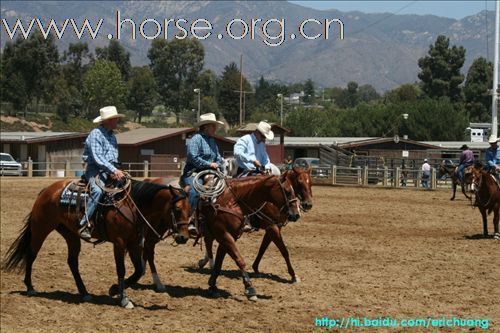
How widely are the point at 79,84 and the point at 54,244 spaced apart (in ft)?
308

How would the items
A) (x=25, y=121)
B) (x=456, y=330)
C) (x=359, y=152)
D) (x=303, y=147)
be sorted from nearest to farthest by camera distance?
(x=456, y=330)
(x=359, y=152)
(x=303, y=147)
(x=25, y=121)

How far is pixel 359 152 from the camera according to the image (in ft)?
180

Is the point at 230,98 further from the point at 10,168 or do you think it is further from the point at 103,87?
the point at 10,168

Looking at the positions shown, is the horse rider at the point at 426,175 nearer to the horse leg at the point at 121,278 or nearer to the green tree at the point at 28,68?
the horse leg at the point at 121,278

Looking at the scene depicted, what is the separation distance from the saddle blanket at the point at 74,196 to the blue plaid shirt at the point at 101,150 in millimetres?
369

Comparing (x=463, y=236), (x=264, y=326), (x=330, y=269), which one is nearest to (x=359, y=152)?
(x=463, y=236)

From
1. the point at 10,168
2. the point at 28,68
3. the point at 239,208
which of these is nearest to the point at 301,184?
the point at 239,208

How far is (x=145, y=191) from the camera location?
33.8 feet

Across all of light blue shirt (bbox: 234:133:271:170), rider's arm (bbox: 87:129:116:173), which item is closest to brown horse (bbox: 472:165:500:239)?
light blue shirt (bbox: 234:133:271:170)

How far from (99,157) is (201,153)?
1.65 metres

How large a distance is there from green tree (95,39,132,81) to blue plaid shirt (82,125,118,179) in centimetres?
11057

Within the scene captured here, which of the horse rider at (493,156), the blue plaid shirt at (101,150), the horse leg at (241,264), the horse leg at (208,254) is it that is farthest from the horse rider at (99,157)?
the horse rider at (493,156)

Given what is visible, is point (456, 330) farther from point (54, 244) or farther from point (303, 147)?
point (303, 147)

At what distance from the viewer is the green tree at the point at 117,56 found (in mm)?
119062
